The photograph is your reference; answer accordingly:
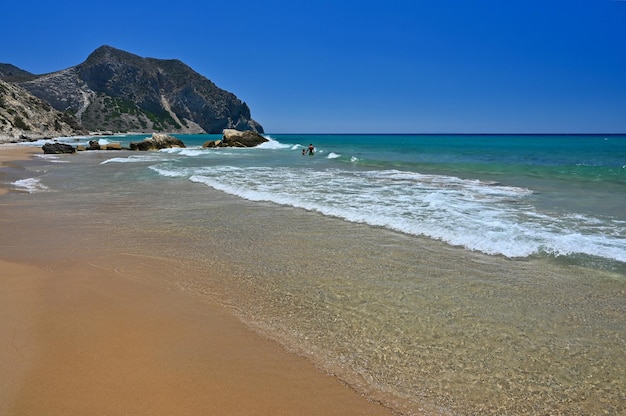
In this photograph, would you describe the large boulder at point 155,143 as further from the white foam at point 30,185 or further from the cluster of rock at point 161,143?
the white foam at point 30,185

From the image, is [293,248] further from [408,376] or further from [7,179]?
[7,179]

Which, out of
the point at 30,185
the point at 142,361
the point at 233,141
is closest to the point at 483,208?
the point at 142,361

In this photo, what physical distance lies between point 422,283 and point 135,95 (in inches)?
7215

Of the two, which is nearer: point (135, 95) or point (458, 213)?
point (458, 213)


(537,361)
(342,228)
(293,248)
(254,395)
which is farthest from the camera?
(342,228)

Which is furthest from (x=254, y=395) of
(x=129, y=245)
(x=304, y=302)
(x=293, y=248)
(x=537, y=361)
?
(x=129, y=245)

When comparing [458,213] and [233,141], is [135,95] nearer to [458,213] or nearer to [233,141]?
[233,141]

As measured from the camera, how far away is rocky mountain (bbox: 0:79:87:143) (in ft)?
200

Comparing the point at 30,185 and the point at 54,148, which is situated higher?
the point at 54,148

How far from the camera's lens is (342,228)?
29.4 feet

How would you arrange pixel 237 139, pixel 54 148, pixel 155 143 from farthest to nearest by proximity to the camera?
pixel 237 139, pixel 155 143, pixel 54 148

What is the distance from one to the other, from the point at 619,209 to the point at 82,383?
14.0 meters

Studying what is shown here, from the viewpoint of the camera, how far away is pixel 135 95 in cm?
16675

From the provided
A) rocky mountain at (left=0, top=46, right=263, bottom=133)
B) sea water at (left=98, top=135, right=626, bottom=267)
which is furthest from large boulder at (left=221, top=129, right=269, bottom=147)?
rocky mountain at (left=0, top=46, right=263, bottom=133)
